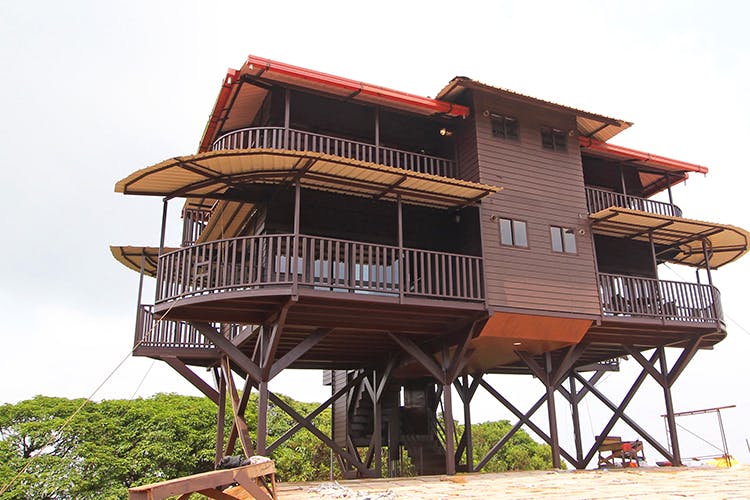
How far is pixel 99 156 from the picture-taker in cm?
2859

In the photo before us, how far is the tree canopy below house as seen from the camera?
835 inches

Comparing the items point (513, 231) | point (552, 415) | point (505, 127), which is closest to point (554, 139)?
point (505, 127)

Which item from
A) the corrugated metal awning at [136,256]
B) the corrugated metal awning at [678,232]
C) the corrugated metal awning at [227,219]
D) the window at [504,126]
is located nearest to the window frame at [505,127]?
the window at [504,126]

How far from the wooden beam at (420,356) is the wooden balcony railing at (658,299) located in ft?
14.4

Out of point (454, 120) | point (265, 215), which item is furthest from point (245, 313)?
point (454, 120)

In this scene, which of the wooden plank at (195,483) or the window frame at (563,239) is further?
the window frame at (563,239)

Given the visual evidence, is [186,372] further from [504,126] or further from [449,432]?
[504,126]

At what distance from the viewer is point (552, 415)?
15680 mm

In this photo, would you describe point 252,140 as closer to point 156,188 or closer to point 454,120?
point 156,188

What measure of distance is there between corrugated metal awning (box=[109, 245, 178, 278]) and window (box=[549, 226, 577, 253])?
383 inches

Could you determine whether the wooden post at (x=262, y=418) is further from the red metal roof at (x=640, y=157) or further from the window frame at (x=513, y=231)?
the red metal roof at (x=640, y=157)

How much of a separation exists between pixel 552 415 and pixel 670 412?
3.83m

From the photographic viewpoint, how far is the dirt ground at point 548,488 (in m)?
9.13

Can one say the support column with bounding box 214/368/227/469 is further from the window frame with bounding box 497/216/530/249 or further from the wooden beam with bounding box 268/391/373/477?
the window frame with bounding box 497/216/530/249
